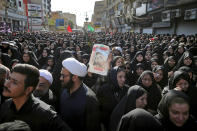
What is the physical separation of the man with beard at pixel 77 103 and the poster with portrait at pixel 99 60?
2.08ft

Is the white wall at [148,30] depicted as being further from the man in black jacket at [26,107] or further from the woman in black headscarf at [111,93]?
the man in black jacket at [26,107]

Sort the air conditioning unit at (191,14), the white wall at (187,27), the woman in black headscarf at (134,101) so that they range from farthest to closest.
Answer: the white wall at (187,27) < the air conditioning unit at (191,14) < the woman in black headscarf at (134,101)

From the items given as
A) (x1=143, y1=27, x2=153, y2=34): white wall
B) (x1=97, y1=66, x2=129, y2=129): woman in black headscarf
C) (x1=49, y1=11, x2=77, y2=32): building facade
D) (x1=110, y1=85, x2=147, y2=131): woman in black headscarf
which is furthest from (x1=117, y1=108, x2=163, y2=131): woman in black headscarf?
(x1=49, y1=11, x2=77, y2=32): building facade

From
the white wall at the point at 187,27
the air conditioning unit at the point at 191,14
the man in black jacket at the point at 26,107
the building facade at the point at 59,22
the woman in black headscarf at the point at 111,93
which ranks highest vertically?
the building facade at the point at 59,22

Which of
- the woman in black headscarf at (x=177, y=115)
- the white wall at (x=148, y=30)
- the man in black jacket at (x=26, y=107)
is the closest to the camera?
the man in black jacket at (x=26, y=107)

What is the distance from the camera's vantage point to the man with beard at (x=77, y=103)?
221 cm

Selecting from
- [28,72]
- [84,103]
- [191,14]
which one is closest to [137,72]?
[84,103]

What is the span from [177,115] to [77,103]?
3.74 feet

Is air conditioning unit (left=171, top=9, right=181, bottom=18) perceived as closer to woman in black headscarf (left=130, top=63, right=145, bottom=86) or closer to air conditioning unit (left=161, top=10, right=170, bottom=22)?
air conditioning unit (left=161, top=10, right=170, bottom=22)

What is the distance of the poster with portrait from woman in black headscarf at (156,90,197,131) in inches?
54.1

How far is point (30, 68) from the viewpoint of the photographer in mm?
1748

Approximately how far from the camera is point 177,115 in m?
1.85

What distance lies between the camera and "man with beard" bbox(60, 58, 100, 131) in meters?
2.21

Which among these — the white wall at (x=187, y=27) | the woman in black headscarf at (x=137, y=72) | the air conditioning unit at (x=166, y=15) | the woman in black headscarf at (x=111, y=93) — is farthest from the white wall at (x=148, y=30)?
the woman in black headscarf at (x=111, y=93)
